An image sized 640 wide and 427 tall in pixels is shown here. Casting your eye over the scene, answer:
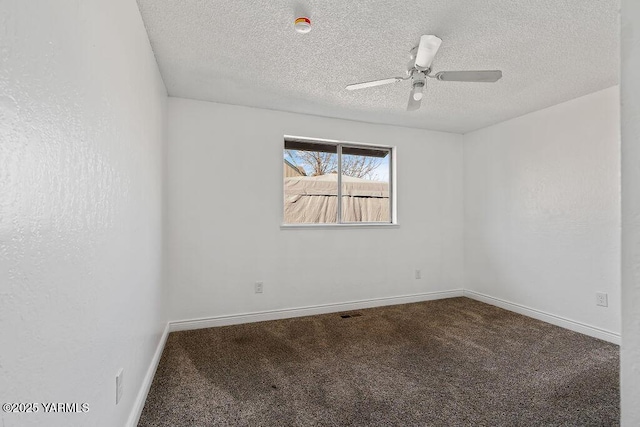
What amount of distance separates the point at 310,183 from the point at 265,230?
0.80 meters

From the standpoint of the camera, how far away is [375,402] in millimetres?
1876

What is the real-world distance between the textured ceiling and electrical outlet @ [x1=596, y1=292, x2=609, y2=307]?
1.88m

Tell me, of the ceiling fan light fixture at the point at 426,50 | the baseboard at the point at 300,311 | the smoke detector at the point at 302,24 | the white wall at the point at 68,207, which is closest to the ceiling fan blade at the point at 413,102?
the ceiling fan light fixture at the point at 426,50

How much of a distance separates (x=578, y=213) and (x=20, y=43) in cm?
398

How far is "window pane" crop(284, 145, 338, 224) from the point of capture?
11.9 ft

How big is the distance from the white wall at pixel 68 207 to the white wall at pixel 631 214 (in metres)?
1.16

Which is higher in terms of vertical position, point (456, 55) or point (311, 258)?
point (456, 55)

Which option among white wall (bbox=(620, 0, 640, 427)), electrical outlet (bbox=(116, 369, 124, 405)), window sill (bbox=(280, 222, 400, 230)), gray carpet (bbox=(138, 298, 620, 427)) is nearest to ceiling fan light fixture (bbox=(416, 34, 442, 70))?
white wall (bbox=(620, 0, 640, 427))

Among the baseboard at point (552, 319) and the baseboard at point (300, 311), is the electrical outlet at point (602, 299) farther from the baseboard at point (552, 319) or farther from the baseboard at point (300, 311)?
the baseboard at point (300, 311)

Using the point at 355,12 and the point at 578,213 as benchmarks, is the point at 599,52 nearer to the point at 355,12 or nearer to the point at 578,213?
the point at 578,213

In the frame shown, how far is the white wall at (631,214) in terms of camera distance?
500mm

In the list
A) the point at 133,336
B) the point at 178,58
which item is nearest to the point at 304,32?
the point at 178,58

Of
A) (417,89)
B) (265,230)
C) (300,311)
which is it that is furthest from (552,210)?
(265,230)

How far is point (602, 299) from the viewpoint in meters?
2.84
